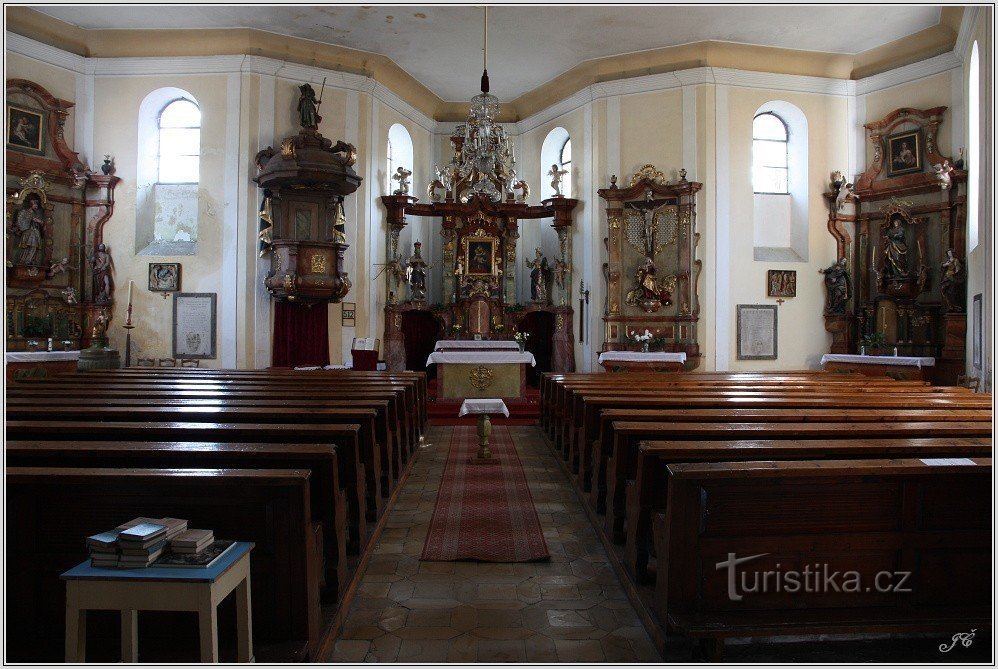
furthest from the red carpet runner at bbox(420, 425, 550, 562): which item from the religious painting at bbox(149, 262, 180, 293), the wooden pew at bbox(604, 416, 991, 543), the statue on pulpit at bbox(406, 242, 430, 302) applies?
the religious painting at bbox(149, 262, 180, 293)

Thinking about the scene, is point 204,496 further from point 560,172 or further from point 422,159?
point 422,159

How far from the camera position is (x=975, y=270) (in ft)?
32.0

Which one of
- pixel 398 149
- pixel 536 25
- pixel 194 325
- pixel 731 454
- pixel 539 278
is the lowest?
pixel 731 454

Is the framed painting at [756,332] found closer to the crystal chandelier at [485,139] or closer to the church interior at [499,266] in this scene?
the church interior at [499,266]

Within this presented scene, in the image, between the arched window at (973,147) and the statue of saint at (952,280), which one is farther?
the statue of saint at (952,280)

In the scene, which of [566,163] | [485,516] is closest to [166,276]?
[566,163]

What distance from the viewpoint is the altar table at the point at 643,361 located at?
→ 12836 millimetres

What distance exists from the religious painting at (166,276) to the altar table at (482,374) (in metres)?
6.03

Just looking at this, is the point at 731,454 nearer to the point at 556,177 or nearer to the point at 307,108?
the point at 307,108

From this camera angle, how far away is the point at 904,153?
12867 mm

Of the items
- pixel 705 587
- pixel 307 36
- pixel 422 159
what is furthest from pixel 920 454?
pixel 422 159

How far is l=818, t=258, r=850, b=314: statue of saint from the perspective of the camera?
43.7 ft

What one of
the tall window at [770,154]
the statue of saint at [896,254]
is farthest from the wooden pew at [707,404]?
the tall window at [770,154]

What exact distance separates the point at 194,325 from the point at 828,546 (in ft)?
41.1
